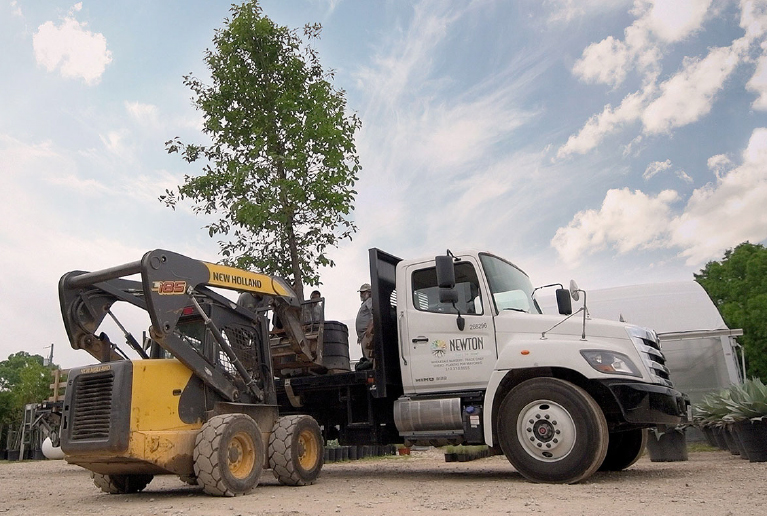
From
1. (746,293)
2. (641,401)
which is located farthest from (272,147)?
(746,293)

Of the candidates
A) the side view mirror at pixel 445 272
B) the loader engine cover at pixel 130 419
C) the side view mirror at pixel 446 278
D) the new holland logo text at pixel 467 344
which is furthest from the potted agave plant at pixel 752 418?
the loader engine cover at pixel 130 419

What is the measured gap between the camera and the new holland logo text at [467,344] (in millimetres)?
8671

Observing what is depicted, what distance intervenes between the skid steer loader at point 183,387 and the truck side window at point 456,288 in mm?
1761

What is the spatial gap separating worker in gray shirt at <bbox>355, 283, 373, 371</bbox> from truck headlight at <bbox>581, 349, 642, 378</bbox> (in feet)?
10.3

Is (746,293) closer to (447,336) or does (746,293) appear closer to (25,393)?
(447,336)

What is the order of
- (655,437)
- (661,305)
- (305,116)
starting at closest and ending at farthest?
(655,437), (305,116), (661,305)

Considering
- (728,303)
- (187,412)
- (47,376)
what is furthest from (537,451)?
(728,303)

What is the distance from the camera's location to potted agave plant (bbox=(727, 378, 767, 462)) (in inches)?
378

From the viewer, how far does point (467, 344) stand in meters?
8.73

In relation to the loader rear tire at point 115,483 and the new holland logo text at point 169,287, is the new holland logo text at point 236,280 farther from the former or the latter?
the loader rear tire at point 115,483

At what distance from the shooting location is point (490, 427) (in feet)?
27.0

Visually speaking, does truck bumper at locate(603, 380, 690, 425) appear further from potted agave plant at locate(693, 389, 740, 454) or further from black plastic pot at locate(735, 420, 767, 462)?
potted agave plant at locate(693, 389, 740, 454)

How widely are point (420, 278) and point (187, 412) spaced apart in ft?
11.5

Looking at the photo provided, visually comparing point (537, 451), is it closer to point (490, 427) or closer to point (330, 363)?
point (490, 427)
